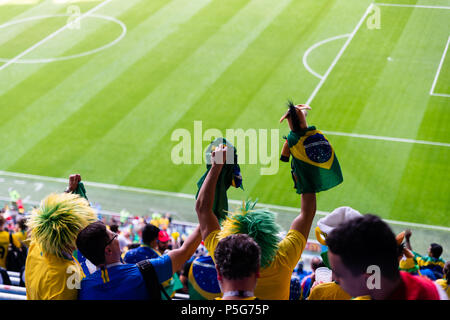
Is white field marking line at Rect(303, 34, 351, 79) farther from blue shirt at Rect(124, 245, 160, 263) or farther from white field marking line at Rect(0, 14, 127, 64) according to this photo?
→ blue shirt at Rect(124, 245, 160, 263)

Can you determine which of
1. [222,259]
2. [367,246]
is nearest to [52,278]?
[222,259]

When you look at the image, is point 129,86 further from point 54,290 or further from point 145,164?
point 54,290

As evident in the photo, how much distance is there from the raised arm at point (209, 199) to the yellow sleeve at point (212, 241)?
32 millimetres

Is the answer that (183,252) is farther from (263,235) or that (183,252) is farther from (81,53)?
(81,53)

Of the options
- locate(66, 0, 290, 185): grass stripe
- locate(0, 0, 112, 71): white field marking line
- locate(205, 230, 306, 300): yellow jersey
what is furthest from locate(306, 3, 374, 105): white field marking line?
locate(205, 230, 306, 300): yellow jersey

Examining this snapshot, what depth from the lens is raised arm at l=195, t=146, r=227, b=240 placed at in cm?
430

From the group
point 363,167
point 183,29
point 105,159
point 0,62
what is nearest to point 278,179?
point 363,167

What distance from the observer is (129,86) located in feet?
65.1

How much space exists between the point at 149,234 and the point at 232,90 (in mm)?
13377

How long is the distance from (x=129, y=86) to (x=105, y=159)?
4075mm

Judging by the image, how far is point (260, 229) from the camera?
4.14 m

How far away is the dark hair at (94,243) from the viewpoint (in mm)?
4281

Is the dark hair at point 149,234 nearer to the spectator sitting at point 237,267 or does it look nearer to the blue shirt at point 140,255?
the blue shirt at point 140,255
